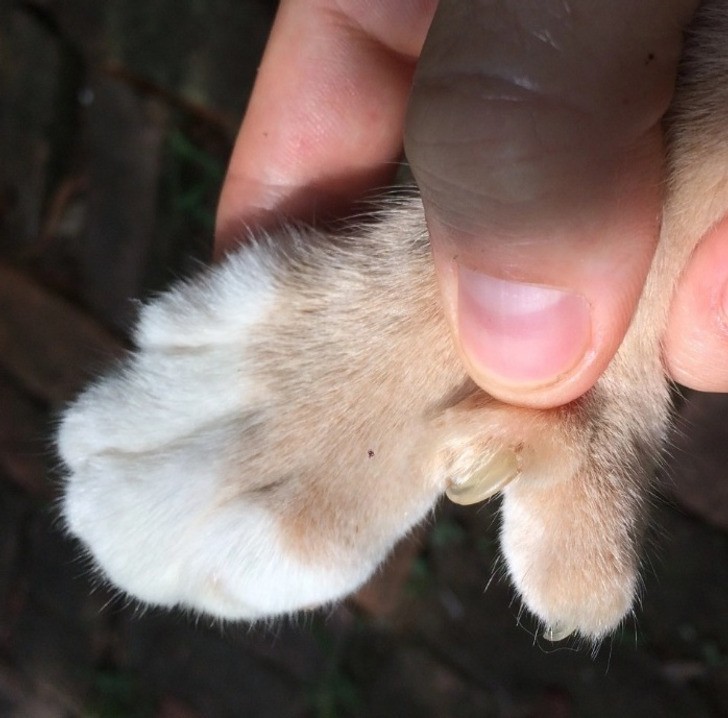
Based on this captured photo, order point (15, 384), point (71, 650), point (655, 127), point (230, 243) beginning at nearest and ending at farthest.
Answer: point (655, 127) < point (230, 243) < point (71, 650) < point (15, 384)

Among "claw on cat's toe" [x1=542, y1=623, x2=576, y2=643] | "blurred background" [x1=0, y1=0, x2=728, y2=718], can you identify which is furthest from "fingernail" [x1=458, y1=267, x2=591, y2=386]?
"blurred background" [x1=0, y1=0, x2=728, y2=718]

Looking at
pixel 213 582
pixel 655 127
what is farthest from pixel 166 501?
pixel 655 127

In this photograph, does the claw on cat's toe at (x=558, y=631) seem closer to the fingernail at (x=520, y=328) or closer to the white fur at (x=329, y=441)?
the white fur at (x=329, y=441)

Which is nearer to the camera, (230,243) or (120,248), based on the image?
(230,243)

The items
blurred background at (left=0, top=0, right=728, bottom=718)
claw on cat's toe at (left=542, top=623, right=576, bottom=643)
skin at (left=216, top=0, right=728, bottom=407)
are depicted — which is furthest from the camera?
blurred background at (left=0, top=0, right=728, bottom=718)

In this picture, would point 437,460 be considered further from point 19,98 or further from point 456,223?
point 19,98

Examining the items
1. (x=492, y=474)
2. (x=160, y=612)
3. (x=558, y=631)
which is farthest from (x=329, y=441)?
(x=160, y=612)

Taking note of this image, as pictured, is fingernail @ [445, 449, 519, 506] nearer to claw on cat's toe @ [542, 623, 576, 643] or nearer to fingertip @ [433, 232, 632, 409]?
fingertip @ [433, 232, 632, 409]
